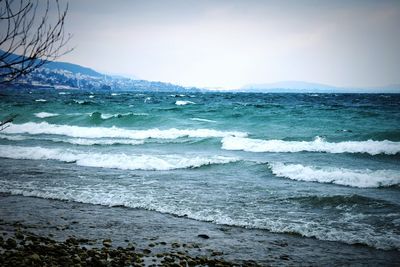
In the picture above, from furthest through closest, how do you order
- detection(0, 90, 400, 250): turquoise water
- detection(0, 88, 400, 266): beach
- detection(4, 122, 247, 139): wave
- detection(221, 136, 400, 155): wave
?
detection(4, 122, 247, 139): wave, detection(221, 136, 400, 155): wave, detection(0, 90, 400, 250): turquoise water, detection(0, 88, 400, 266): beach

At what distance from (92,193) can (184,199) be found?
3038 millimetres

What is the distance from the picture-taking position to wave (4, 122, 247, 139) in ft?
76.5

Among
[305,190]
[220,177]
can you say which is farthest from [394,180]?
[220,177]

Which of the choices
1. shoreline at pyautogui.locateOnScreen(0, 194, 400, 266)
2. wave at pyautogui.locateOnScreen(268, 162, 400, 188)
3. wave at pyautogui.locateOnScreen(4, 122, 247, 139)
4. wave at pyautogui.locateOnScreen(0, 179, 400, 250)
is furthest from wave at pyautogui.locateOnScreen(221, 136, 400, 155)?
shoreline at pyautogui.locateOnScreen(0, 194, 400, 266)

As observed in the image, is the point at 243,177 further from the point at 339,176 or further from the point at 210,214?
the point at 210,214

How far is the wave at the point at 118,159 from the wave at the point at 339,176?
288cm

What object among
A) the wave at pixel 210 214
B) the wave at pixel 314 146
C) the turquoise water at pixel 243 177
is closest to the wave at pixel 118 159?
the turquoise water at pixel 243 177

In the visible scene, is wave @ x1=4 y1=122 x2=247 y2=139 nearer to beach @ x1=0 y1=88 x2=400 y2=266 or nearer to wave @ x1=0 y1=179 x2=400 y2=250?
beach @ x1=0 y1=88 x2=400 y2=266

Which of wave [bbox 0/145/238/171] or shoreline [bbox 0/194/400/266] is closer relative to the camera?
shoreline [bbox 0/194/400/266]

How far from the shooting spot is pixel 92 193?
31.7 ft

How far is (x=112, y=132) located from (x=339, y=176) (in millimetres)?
18911

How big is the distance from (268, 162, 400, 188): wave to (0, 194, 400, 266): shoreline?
5.17 meters

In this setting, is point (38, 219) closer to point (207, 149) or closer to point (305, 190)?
point (305, 190)

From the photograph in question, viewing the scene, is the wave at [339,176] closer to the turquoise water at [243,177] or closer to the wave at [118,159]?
the turquoise water at [243,177]
